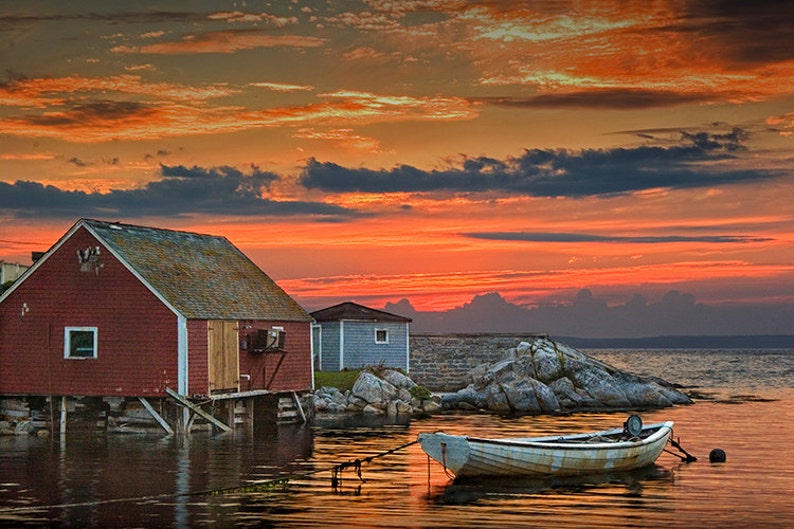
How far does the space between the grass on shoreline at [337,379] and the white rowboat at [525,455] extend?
2857cm

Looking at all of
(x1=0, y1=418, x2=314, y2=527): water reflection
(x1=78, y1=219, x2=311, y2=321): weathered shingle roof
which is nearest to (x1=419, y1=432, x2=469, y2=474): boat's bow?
(x1=0, y1=418, x2=314, y2=527): water reflection

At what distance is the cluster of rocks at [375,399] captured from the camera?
196 feet

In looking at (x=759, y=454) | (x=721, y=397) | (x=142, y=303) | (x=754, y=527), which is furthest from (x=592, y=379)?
(x=754, y=527)

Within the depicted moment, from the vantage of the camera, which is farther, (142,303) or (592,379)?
(592,379)

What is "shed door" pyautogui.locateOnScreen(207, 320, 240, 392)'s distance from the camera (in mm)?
44781

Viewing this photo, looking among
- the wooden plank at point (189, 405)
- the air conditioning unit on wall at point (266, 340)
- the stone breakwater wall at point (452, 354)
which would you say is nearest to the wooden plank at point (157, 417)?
the wooden plank at point (189, 405)

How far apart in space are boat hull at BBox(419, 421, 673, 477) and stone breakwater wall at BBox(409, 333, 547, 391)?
3793cm

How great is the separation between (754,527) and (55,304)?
93.6 feet

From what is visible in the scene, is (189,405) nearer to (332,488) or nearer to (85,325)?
(85,325)

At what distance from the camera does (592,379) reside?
2699 inches

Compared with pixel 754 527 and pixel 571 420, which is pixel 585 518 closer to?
pixel 754 527

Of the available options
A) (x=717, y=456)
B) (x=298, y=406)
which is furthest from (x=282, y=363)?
(x=717, y=456)

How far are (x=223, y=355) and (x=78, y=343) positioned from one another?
562 cm

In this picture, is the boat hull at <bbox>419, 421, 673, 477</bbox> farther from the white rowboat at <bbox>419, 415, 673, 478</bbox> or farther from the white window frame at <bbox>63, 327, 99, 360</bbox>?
the white window frame at <bbox>63, 327, 99, 360</bbox>
